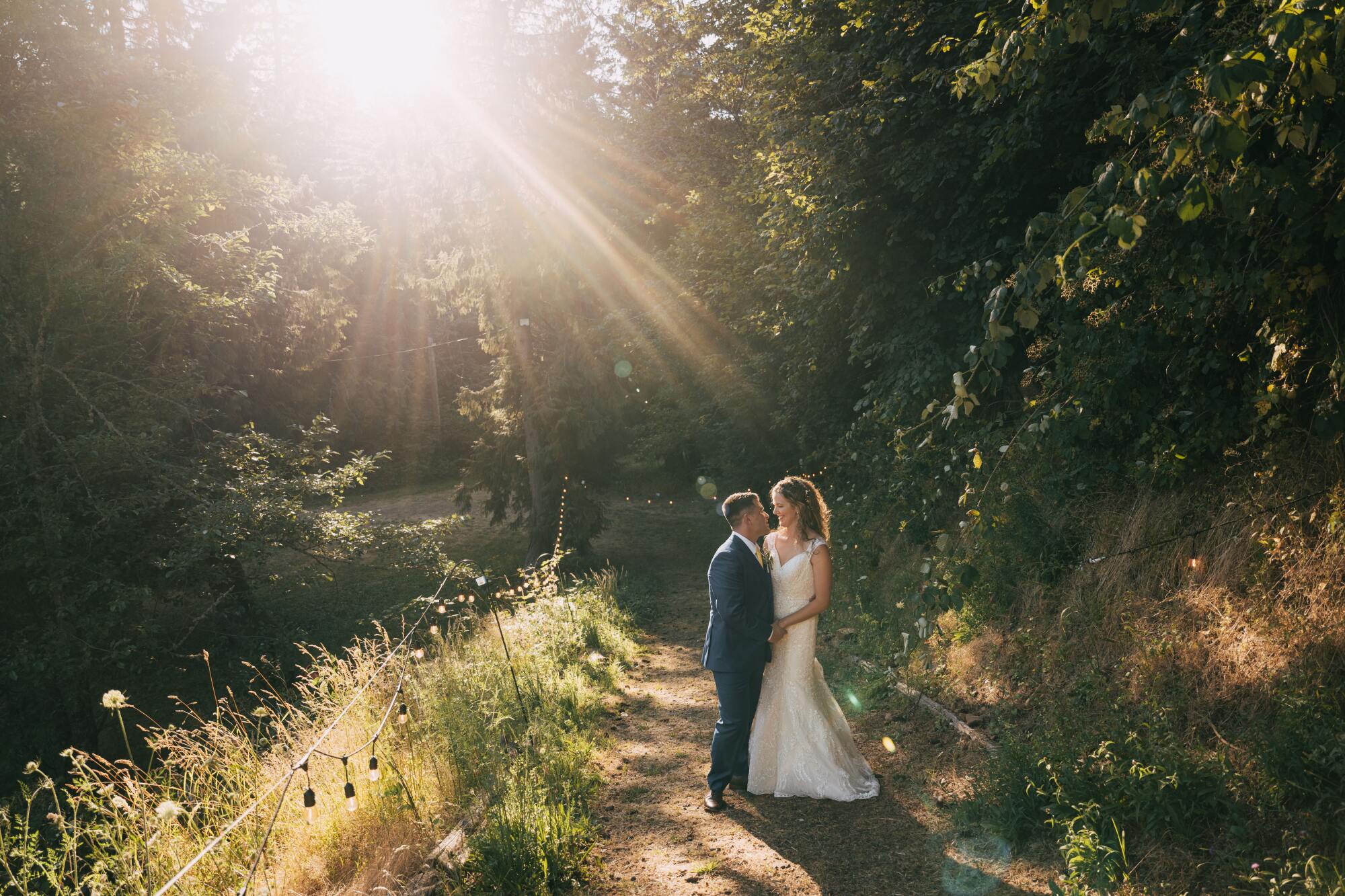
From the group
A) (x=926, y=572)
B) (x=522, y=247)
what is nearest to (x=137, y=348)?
(x=522, y=247)

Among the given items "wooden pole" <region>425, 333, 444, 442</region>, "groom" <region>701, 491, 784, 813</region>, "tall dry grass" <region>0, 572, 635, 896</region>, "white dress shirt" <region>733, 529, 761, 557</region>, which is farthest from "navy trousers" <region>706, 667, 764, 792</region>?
"wooden pole" <region>425, 333, 444, 442</region>

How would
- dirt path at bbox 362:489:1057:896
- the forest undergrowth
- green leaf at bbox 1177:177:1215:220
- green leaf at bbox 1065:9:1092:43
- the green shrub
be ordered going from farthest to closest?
dirt path at bbox 362:489:1057:896
the green shrub
the forest undergrowth
green leaf at bbox 1065:9:1092:43
green leaf at bbox 1177:177:1215:220

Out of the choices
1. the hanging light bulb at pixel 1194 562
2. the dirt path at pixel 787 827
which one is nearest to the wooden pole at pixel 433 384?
the dirt path at pixel 787 827

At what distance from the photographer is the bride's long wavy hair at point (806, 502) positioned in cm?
580

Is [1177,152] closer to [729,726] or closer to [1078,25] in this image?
[1078,25]

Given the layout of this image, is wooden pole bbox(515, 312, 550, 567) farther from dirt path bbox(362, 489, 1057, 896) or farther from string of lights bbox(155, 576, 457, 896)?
string of lights bbox(155, 576, 457, 896)

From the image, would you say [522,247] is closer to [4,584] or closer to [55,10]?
[55,10]

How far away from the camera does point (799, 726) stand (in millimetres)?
5762

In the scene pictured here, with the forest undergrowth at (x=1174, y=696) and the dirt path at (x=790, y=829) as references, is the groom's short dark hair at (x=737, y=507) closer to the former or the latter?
the forest undergrowth at (x=1174, y=696)

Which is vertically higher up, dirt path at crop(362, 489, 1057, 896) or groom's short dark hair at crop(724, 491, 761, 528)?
groom's short dark hair at crop(724, 491, 761, 528)

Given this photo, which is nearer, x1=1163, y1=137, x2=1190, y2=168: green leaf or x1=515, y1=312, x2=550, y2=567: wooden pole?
x1=1163, y1=137, x2=1190, y2=168: green leaf

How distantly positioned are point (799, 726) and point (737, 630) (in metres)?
0.80

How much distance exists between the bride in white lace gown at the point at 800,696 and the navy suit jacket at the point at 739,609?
0.17 metres

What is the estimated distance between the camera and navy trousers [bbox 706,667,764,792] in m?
5.70
